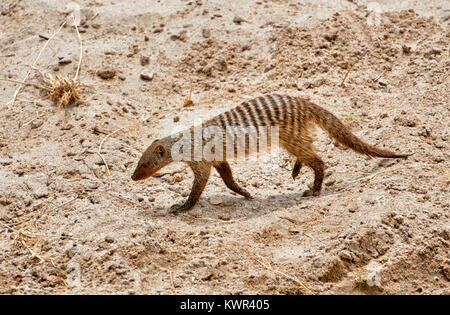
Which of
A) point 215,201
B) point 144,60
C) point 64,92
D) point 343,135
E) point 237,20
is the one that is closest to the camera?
point 343,135

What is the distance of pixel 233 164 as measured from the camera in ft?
16.4

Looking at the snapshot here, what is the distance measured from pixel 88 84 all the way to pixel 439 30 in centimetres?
408

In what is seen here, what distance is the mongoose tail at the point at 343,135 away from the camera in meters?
4.11

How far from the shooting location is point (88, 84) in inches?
217

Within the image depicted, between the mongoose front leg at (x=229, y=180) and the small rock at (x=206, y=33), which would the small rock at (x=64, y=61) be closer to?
the small rock at (x=206, y=33)

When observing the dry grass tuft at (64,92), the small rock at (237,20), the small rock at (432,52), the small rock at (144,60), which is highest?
the small rock at (237,20)

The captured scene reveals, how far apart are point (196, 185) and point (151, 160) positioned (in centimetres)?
42

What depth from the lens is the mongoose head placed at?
404cm

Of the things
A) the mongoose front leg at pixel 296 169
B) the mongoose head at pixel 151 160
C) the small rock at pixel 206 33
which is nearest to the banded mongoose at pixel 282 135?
the mongoose head at pixel 151 160

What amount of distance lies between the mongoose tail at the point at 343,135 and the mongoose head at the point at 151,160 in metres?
1.29

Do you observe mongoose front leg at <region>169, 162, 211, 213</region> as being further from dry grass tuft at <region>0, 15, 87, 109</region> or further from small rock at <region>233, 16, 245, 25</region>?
small rock at <region>233, 16, 245, 25</region>

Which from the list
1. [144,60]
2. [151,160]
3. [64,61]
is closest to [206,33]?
[144,60]

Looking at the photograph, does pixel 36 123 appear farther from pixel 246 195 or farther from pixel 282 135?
pixel 282 135
